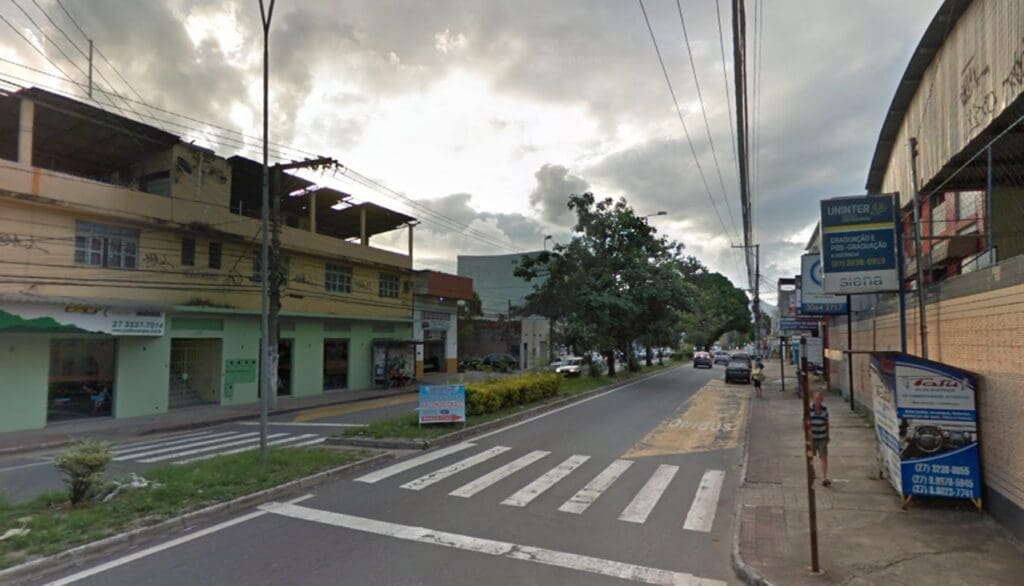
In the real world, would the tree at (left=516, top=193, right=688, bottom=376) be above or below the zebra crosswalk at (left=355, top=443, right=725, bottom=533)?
above

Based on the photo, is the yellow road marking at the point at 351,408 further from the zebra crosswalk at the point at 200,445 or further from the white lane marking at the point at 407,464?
the white lane marking at the point at 407,464

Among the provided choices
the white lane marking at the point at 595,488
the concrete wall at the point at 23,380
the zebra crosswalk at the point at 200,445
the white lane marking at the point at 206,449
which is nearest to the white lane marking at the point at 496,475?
the white lane marking at the point at 595,488

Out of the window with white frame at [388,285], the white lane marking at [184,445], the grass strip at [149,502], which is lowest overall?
the white lane marking at [184,445]

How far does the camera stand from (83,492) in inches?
302

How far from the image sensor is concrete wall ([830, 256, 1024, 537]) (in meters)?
6.34

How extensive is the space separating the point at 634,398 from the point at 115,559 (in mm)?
20310

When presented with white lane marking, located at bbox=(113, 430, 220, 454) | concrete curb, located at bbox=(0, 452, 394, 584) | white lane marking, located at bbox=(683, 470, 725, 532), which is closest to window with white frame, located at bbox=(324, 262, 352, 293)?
white lane marking, located at bbox=(113, 430, 220, 454)

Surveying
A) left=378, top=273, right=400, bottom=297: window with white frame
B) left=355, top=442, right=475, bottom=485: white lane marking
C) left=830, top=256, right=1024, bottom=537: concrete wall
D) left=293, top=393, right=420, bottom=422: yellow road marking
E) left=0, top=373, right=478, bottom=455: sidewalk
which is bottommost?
left=293, top=393, right=420, bottom=422: yellow road marking

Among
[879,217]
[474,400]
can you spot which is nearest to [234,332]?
[474,400]

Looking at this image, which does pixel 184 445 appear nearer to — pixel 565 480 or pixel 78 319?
pixel 78 319

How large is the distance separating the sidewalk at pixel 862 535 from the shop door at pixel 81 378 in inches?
797

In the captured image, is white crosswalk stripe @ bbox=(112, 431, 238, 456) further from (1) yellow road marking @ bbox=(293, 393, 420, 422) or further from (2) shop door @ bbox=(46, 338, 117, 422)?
(2) shop door @ bbox=(46, 338, 117, 422)

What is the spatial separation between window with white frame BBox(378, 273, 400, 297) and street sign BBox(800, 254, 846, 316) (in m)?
22.2

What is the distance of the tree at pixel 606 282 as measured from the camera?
30.5 meters
